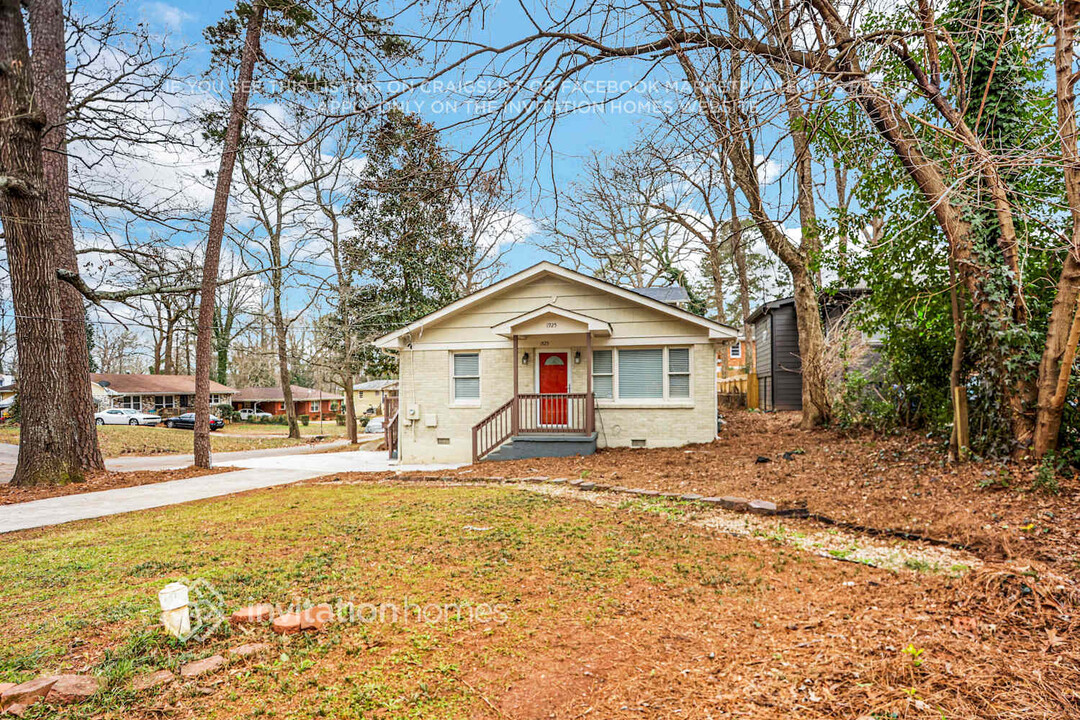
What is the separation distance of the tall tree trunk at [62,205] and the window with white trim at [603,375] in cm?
1015

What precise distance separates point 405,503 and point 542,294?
7092 mm

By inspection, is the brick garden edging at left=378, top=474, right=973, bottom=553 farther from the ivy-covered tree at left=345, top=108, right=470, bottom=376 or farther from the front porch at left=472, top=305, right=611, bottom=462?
the ivy-covered tree at left=345, top=108, right=470, bottom=376

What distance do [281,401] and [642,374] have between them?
4455 centimetres

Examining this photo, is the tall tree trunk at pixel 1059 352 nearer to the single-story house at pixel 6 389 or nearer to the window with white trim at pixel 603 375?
the window with white trim at pixel 603 375

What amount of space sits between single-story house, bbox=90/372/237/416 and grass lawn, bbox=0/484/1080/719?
38987mm

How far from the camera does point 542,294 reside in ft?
42.4

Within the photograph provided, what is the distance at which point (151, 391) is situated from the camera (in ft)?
126

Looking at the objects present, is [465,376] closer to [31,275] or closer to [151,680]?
[31,275]

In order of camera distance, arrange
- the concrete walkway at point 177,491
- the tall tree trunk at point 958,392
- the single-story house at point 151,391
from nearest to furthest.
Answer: the tall tree trunk at point 958,392 → the concrete walkway at point 177,491 → the single-story house at point 151,391

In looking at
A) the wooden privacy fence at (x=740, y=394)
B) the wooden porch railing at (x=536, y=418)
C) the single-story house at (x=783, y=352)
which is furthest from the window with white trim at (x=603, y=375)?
the wooden privacy fence at (x=740, y=394)

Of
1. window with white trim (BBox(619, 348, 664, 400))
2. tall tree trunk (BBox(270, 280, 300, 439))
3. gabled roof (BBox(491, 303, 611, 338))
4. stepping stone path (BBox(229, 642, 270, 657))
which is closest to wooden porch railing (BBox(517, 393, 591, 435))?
window with white trim (BBox(619, 348, 664, 400))

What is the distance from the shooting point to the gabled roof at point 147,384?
37.4 meters

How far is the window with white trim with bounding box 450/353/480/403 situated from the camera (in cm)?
1303

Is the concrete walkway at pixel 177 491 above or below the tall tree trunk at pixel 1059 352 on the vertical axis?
below
